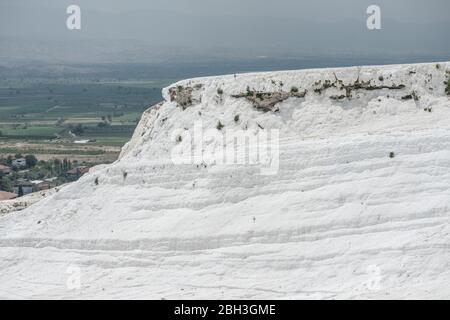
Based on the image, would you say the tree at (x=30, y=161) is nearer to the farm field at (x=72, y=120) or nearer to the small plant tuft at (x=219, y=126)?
the farm field at (x=72, y=120)

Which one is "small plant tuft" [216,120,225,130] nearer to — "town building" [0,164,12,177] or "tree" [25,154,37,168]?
"town building" [0,164,12,177]

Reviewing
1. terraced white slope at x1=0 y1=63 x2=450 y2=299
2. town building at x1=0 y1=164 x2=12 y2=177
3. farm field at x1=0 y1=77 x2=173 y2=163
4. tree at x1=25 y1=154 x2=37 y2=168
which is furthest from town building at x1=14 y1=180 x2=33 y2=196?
terraced white slope at x1=0 y1=63 x2=450 y2=299

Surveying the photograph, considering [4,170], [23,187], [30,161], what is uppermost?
[30,161]

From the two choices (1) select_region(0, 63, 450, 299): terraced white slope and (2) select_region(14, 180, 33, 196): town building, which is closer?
(1) select_region(0, 63, 450, 299): terraced white slope

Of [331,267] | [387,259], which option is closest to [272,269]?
[331,267]

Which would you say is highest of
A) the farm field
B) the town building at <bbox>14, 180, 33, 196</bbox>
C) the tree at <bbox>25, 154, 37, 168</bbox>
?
the farm field

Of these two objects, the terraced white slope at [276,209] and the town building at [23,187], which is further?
the town building at [23,187]

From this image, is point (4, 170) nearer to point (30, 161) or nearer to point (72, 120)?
point (30, 161)

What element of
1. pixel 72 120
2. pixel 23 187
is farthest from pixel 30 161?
pixel 72 120

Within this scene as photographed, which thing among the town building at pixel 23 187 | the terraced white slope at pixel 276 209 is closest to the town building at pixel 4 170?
the town building at pixel 23 187
